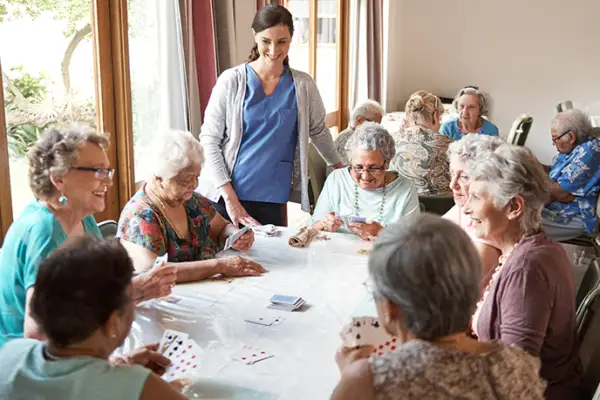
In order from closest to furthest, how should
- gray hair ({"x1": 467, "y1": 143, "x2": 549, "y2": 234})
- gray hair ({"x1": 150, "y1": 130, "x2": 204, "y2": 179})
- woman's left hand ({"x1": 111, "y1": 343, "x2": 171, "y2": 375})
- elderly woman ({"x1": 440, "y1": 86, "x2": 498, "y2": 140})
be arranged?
woman's left hand ({"x1": 111, "y1": 343, "x2": 171, "y2": 375})
gray hair ({"x1": 467, "y1": 143, "x2": 549, "y2": 234})
gray hair ({"x1": 150, "y1": 130, "x2": 204, "y2": 179})
elderly woman ({"x1": 440, "y1": 86, "x2": 498, "y2": 140})

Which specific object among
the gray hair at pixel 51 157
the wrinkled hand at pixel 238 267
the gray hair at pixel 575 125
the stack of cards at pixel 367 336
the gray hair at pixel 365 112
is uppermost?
the gray hair at pixel 51 157

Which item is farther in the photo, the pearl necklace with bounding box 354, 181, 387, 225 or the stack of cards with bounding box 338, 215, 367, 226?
the pearl necklace with bounding box 354, 181, 387, 225

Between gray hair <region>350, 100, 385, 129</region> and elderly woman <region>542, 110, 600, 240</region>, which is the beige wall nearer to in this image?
gray hair <region>350, 100, 385, 129</region>

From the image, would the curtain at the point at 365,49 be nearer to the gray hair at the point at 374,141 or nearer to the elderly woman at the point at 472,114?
the elderly woman at the point at 472,114

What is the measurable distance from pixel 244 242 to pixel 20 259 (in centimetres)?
102

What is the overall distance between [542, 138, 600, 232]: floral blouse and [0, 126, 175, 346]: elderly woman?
9.82ft

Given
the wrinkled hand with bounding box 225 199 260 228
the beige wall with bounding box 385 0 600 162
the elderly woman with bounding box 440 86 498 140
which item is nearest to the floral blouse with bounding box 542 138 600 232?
the elderly woman with bounding box 440 86 498 140

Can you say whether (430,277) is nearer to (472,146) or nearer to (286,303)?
(286,303)

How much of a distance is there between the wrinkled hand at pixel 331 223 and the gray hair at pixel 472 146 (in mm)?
589

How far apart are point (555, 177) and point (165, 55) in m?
2.61

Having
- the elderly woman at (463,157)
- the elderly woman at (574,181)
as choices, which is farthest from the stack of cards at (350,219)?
the elderly woman at (574,181)

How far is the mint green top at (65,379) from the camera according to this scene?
1.25 m

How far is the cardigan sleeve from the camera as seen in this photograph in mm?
3248

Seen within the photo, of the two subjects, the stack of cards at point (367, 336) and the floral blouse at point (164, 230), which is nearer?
the stack of cards at point (367, 336)
